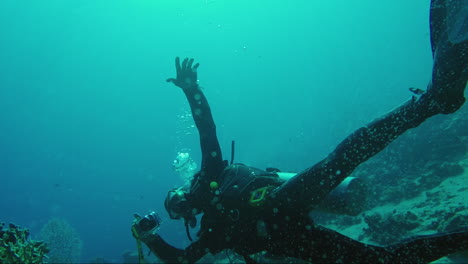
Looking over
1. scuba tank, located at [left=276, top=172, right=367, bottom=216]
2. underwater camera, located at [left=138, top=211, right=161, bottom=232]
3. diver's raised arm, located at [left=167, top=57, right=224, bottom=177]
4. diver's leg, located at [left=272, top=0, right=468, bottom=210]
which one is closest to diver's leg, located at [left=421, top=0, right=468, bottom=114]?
diver's leg, located at [left=272, top=0, right=468, bottom=210]

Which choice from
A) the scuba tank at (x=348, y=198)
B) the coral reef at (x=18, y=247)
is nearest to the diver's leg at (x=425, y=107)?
the scuba tank at (x=348, y=198)

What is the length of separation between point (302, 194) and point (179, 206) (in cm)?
174

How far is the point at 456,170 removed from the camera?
1150 centimetres

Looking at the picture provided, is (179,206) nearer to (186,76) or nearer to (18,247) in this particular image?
(186,76)

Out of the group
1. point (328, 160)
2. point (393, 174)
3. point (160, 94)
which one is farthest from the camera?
point (160, 94)

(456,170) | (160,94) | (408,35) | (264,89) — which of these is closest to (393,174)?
(456,170)

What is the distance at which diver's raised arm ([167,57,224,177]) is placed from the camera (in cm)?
440

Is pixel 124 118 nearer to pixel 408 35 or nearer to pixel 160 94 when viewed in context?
pixel 160 94

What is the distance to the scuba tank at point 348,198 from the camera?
389cm

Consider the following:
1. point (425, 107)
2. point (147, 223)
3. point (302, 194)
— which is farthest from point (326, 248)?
point (147, 223)

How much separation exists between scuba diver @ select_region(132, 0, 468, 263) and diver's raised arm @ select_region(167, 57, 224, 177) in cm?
1

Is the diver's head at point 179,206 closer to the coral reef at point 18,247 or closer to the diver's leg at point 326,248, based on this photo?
the diver's leg at point 326,248

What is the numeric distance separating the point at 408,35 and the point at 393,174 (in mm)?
173632

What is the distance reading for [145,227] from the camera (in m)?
4.22
